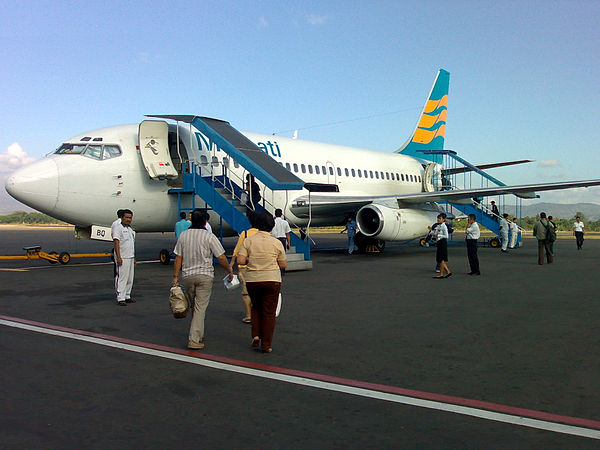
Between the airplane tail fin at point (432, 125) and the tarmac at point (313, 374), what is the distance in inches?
763

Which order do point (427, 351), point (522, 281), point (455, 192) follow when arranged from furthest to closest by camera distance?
point (455, 192)
point (522, 281)
point (427, 351)

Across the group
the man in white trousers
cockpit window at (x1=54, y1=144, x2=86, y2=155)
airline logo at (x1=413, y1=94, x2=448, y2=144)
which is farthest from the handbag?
airline logo at (x1=413, y1=94, x2=448, y2=144)

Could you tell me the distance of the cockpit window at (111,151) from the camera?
14.3 meters

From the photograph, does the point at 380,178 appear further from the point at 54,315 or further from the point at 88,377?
the point at 88,377

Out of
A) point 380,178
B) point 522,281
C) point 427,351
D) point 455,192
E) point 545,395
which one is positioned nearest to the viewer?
point 545,395

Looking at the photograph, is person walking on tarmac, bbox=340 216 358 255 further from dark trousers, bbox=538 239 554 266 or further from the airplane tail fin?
the airplane tail fin

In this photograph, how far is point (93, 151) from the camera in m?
14.2

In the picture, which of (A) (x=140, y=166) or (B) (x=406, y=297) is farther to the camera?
(A) (x=140, y=166)

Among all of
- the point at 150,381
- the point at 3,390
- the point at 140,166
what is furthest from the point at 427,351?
the point at 140,166

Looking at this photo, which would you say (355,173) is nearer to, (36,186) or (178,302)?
(36,186)

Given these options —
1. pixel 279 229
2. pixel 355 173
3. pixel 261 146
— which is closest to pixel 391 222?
pixel 355 173

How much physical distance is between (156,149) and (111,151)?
46.8 inches

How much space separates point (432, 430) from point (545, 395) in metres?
1.34

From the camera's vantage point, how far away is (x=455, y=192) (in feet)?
60.6
